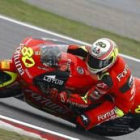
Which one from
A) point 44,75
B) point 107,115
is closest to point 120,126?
point 107,115

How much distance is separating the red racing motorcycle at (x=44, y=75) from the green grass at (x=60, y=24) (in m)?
5.38

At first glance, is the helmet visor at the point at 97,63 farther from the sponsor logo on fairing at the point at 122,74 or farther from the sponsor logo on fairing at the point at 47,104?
the sponsor logo on fairing at the point at 47,104

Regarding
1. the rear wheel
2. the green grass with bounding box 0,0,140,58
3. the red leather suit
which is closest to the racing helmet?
the red leather suit

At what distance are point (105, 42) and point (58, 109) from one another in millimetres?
1237

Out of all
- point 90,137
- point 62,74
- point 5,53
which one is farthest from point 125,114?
point 5,53

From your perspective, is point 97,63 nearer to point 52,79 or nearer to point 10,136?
point 52,79

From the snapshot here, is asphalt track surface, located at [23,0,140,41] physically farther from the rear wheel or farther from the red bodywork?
the red bodywork

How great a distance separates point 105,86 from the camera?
29.7 feet

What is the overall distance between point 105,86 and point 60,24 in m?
6.36

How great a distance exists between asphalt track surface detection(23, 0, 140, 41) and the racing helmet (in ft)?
22.4

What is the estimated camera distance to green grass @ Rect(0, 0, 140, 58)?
14.9 m

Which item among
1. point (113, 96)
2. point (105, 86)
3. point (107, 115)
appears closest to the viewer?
point (105, 86)

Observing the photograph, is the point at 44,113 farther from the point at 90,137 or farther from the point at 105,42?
the point at 105,42

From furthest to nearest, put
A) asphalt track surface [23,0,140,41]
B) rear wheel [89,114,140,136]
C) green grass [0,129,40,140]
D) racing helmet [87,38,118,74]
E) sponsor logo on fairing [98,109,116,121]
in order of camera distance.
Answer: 1. asphalt track surface [23,0,140,41]
2. rear wheel [89,114,140,136]
3. sponsor logo on fairing [98,109,116,121]
4. racing helmet [87,38,118,74]
5. green grass [0,129,40,140]
